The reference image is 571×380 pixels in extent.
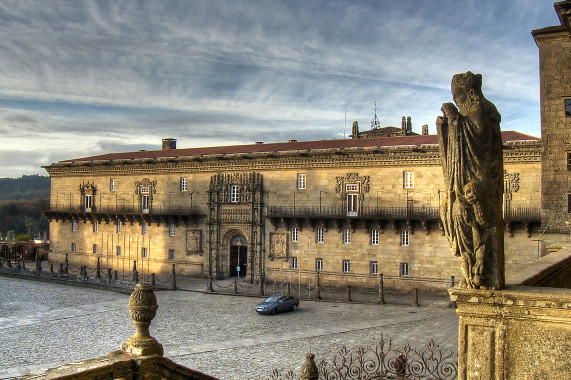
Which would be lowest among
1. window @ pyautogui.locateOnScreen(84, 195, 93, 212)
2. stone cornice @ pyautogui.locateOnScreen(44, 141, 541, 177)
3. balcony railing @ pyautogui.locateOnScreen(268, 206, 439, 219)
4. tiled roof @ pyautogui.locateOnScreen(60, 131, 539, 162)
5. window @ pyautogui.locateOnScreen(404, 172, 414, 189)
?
balcony railing @ pyautogui.locateOnScreen(268, 206, 439, 219)

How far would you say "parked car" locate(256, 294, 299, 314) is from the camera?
79.9 ft

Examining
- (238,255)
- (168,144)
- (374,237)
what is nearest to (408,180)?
(374,237)

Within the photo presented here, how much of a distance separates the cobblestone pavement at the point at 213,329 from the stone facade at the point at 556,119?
6.81 m

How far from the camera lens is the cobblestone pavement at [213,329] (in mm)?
16625

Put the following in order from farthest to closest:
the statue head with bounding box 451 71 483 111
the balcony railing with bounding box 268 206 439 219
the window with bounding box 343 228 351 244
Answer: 1. the window with bounding box 343 228 351 244
2. the balcony railing with bounding box 268 206 439 219
3. the statue head with bounding box 451 71 483 111

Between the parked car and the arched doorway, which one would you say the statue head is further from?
the arched doorway

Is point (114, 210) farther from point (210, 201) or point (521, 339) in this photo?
point (521, 339)

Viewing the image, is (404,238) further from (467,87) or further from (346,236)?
(467,87)

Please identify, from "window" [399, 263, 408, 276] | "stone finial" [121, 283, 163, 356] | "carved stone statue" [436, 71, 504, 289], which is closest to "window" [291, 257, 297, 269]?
"window" [399, 263, 408, 276]

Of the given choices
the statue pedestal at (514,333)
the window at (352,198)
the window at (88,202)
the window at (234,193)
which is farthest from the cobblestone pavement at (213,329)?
the window at (88,202)

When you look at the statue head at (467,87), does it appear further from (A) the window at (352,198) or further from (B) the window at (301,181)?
(B) the window at (301,181)

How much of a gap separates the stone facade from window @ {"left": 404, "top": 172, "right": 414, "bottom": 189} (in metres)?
7.89

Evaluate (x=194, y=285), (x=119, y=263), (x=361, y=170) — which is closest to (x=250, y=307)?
(x=194, y=285)

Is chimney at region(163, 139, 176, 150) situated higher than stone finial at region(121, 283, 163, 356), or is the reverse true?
chimney at region(163, 139, 176, 150)
